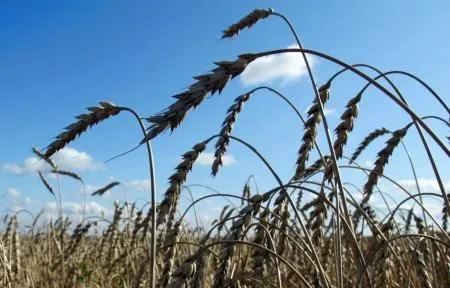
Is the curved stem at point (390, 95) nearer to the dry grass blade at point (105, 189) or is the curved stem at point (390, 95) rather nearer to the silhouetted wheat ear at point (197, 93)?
the silhouetted wheat ear at point (197, 93)

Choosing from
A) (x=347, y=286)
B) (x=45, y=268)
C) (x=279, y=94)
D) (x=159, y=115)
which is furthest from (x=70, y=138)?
(x=45, y=268)

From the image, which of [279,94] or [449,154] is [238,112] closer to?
[279,94]

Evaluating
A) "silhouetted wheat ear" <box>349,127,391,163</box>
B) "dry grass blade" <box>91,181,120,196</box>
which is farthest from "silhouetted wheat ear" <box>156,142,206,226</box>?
"dry grass blade" <box>91,181,120,196</box>

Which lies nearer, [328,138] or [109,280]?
[328,138]

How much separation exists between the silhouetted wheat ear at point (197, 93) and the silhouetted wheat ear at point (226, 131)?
85 centimetres

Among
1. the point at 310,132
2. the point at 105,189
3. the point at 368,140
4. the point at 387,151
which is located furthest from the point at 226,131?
the point at 105,189

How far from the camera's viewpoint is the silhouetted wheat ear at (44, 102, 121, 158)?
5.56 feet

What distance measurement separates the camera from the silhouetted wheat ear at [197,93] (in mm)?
1313

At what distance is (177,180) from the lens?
185 centimetres

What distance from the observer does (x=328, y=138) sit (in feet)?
6.37

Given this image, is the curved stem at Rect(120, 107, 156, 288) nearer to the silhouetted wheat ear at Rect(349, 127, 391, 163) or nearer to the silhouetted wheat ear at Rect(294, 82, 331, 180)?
the silhouetted wheat ear at Rect(294, 82, 331, 180)

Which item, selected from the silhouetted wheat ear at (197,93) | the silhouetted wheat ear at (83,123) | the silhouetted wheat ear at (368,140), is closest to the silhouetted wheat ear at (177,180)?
the silhouetted wheat ear at (83,123)

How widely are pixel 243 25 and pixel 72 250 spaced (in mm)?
4033

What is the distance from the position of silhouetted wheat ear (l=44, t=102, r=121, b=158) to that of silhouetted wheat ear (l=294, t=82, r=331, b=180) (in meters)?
0.88
